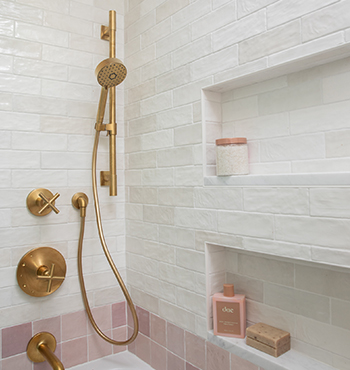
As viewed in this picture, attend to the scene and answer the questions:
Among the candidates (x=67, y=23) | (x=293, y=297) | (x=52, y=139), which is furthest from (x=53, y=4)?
(x=293, y=297)

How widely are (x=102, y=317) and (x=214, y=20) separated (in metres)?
1.38

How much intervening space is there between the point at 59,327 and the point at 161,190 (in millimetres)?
761

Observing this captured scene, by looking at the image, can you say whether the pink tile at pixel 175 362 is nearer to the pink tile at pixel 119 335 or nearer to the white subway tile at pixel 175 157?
the pink tile at pixel 119 335

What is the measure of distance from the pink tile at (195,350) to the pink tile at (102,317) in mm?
491

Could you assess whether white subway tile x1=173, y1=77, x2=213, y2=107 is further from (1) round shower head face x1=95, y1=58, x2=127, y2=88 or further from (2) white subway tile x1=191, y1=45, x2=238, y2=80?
(1) round shower head face x1=95, y1=58, x2=127, y2=88

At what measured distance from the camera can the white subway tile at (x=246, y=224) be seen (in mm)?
1048

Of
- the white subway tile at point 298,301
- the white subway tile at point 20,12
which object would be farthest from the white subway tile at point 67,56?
the white subway tile at point 298,301

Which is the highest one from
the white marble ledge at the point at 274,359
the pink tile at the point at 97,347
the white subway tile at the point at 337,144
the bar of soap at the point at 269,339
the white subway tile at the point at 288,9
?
the white subway tile at the point at 288,9

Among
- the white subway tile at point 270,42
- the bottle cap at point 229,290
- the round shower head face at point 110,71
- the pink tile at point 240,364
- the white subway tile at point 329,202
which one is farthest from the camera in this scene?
the round shower head face at point 110,71

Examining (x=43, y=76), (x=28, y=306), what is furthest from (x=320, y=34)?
(x=28, y=306)

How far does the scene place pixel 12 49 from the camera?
1.44 metres

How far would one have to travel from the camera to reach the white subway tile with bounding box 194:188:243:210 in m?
1.14

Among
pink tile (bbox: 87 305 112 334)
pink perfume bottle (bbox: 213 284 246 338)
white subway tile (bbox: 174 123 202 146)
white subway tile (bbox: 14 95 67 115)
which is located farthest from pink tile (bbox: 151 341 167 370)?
white subway tile (bbox: 14 95 67 115)

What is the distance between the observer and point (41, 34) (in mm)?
1505
